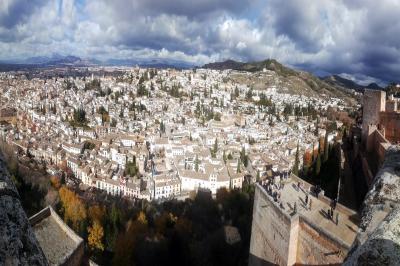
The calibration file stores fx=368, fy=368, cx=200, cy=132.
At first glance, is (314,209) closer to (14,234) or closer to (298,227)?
(298,227)

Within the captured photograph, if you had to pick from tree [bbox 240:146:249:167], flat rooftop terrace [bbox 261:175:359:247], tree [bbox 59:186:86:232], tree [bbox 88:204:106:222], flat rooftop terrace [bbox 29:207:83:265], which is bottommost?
tree [bbox 88:204:106:222]

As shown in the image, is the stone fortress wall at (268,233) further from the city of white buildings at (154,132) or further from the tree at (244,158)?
the tree at (244,158)

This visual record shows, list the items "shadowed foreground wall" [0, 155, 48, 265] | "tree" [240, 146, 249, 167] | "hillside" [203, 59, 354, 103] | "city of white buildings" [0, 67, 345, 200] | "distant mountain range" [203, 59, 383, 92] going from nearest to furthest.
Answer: "shadowed foreground wall" [0, 155, 48, 265]
"city of white buildings" [0, 67, 345, 200]
"tree" [240, 146, 249, 167]
"hillside" [203, 59, 354, 103]
"distant mountain range" [203, 59, 383, 92]

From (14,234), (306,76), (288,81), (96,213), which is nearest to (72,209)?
(96,213)

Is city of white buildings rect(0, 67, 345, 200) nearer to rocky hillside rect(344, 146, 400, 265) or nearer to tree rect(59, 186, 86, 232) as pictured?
tree rect(59, 186, 86, 232)

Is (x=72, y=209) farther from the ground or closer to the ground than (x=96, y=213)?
farther from the ground

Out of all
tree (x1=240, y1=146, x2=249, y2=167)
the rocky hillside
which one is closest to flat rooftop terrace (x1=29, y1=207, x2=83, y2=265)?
the rocky hillside
